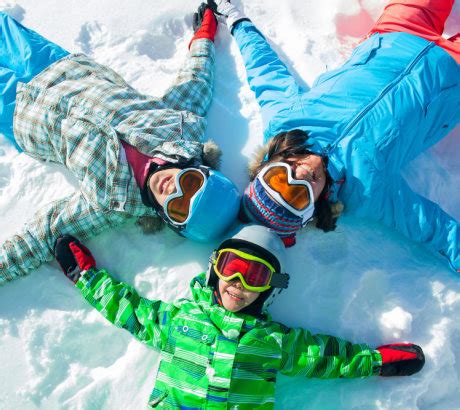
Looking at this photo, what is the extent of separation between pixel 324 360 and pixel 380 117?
133 cm

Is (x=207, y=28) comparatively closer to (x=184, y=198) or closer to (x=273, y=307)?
(x=184, y=198)

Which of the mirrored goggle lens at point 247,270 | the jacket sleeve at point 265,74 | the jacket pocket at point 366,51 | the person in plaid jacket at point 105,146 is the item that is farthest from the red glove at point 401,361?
the jacket pocket at point 366,51

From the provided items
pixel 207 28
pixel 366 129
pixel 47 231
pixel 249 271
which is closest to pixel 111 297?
pixel 47 231

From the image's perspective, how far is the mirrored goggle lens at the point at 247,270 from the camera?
195 cm

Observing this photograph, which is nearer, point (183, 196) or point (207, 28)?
point (183, 196)

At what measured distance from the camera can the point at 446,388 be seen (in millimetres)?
2076

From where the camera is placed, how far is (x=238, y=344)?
1.92 metres

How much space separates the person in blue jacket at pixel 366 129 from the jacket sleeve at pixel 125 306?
2.19ft

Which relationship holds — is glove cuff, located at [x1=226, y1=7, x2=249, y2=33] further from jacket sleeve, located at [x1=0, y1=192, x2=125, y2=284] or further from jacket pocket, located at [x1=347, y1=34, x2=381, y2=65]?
jacket sleeve, located at [x1=0, y1=192, x2=125, y2=284]

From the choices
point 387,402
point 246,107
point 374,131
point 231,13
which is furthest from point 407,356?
point 231,13

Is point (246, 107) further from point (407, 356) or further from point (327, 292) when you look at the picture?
point (407, 356)

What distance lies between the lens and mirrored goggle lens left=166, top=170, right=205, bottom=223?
82.2 inches

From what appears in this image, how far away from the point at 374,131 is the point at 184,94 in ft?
3.76

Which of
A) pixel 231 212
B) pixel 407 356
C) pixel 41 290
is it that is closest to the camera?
pixel 407 356
